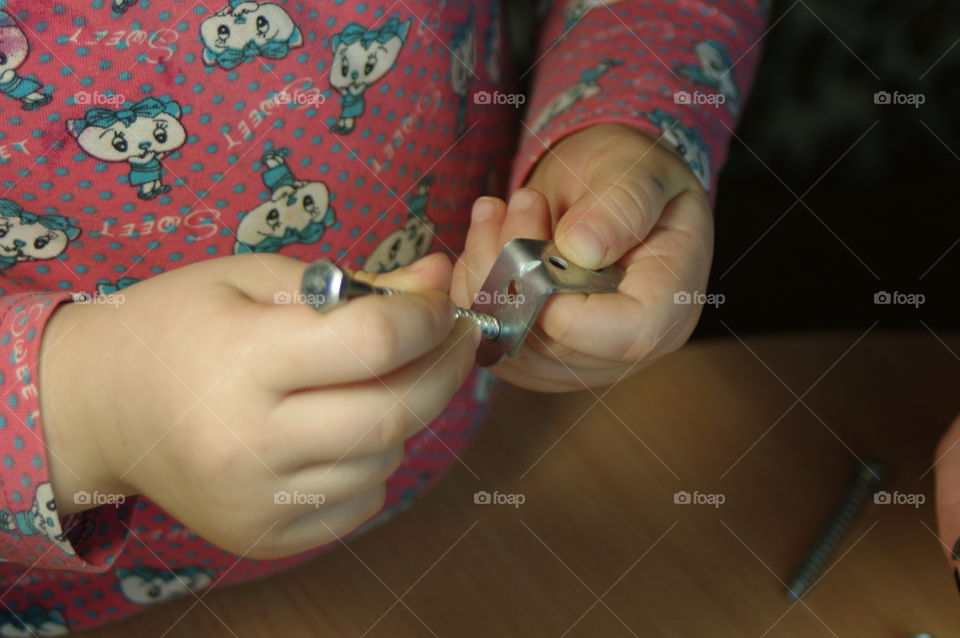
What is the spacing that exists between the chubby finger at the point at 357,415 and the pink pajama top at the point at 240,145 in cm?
13

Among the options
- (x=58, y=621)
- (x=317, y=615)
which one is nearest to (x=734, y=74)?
(x=317, y=615)

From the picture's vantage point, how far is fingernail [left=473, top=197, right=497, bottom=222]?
1.77 feet

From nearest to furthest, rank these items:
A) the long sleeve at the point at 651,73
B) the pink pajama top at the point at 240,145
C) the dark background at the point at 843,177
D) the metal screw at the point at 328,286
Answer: the metal screw at the point at 328,286 < the pink pajama top at the point at 240,145 < the long sleeve at the point at 651,73 < the dark background at the point at 843,177

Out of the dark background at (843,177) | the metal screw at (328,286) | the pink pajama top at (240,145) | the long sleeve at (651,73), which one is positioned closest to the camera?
the metal screw at (328,286)

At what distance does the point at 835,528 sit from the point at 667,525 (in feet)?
0.34

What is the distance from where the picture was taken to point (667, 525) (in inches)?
22.3

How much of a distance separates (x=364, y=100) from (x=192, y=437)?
0.26 m

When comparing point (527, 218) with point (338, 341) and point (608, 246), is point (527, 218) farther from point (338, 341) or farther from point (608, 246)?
point (338, 341)

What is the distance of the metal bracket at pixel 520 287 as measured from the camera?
1.48 ft

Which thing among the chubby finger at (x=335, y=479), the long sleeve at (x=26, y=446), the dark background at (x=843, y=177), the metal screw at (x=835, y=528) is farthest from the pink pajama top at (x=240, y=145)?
the dark background at (x=843, y=177)

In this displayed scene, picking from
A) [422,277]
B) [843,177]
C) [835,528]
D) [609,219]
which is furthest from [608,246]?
[843,177]

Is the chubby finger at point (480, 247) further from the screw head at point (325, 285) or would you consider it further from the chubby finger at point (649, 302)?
the screw head at point (325, 285)

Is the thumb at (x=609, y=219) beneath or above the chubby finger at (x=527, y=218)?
above

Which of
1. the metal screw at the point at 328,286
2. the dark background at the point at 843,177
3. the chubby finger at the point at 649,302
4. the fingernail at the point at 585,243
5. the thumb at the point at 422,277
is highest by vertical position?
the metal screw at the point at 328,286
